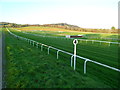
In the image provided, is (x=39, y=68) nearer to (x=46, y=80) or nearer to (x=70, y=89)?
(x=46, y=80)

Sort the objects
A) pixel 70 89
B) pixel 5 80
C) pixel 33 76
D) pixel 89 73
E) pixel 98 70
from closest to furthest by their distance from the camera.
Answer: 1. pixel 70 89
2. pixel 5 80
3. pixel 33 76
4. pixel 89 73
5. pixel 98 70

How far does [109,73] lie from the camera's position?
197 inches

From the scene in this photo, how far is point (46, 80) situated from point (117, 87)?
2153 millimetres

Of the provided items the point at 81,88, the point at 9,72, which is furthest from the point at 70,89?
the point at 9,72

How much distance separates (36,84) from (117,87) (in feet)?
7.80

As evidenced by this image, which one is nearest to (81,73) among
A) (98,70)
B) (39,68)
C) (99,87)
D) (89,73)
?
(89,73)

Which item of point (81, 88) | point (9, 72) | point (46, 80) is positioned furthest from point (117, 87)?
point (9, 72)

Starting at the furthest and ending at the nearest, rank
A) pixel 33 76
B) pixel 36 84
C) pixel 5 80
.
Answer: pixel 33 76
pixel 5 80
pixel 36 84

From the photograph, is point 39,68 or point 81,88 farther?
point 39,68

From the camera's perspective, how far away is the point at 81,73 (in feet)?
16.2

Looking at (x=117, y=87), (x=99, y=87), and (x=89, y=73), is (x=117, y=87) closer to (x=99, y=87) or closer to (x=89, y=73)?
(x=99, y=87)

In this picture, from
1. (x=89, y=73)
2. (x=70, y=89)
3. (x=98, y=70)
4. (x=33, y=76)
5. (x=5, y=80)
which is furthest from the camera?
(x=98, y=70)

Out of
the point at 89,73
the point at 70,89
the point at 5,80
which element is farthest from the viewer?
the point at 89,73

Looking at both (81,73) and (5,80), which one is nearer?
(5,80)
